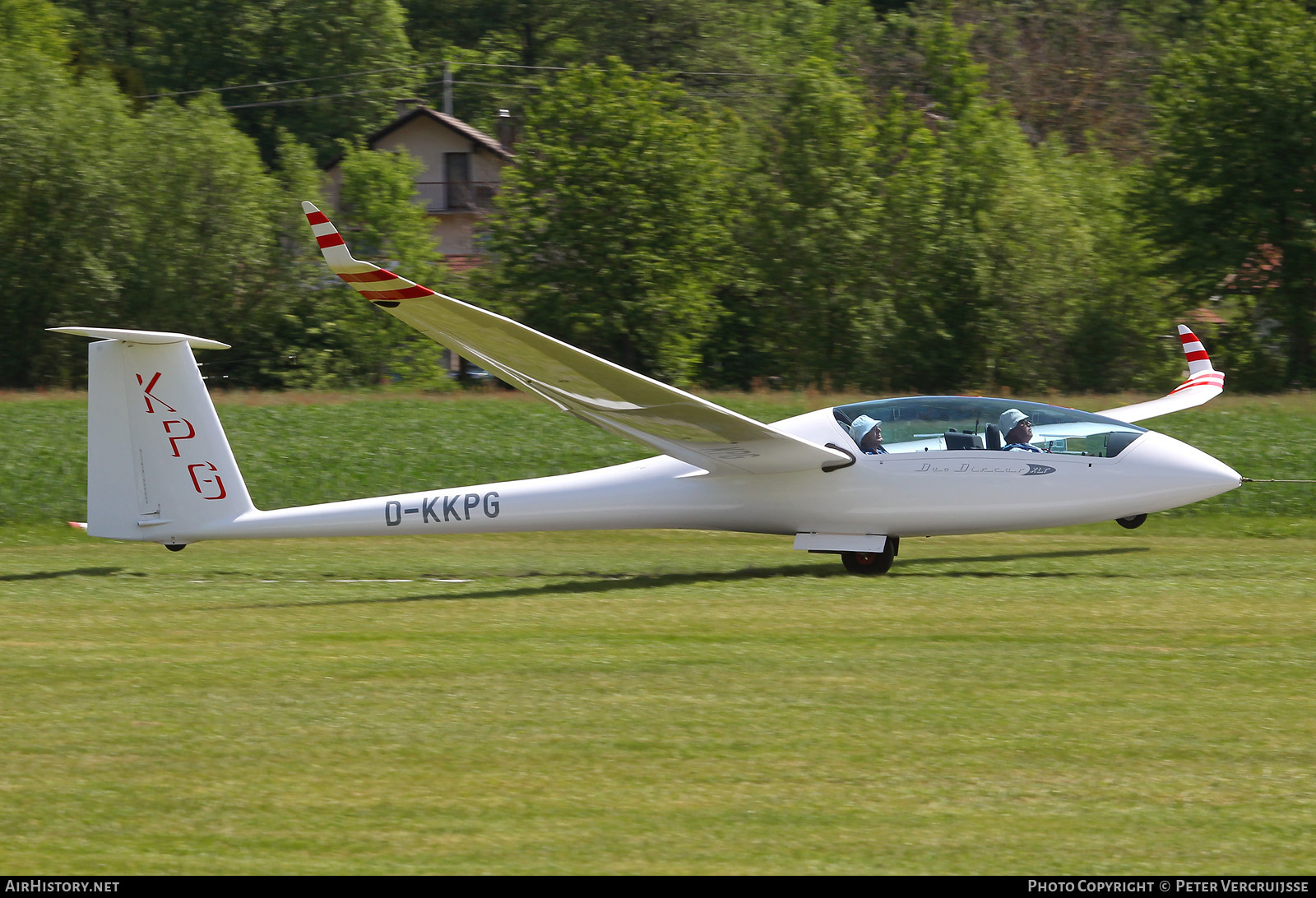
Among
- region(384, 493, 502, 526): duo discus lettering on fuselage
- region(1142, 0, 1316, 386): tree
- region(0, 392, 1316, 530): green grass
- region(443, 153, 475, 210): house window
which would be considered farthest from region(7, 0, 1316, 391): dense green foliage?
region(384, 493, 502, 526): duo discus lettering on fuselage

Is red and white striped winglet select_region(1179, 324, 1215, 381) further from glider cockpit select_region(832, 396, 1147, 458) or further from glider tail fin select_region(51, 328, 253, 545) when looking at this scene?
glider tail fin select_region(51, 328, 253, 545)

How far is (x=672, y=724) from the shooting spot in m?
7.35

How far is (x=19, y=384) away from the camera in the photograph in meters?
37.9

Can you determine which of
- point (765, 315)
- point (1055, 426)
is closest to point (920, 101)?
point (765, 315)

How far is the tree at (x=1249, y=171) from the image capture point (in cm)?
3306

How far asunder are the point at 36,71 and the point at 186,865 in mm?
37486

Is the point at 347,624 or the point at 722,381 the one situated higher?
the point at 722,381

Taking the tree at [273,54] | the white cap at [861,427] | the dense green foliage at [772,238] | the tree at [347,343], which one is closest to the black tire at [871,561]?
the white cap at [861,427]

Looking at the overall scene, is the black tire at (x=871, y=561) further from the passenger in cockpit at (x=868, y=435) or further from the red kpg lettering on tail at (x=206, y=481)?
the red kpg lettering on tail at (x=206, y=481)

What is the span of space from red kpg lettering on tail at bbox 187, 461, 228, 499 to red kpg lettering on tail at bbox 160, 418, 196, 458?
0.21 m

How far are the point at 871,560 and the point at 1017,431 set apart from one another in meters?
1.67

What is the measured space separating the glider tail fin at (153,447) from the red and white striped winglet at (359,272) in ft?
9.88

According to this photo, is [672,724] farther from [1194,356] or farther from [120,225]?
[120,225]

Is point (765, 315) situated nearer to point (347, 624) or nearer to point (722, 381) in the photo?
point (722, 381)
